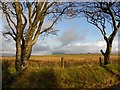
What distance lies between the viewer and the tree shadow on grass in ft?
52.9

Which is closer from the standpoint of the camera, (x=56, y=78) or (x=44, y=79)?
(x=44, y=79)

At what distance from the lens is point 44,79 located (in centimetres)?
1672

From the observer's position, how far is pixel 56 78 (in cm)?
1723

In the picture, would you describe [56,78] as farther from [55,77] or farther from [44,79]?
[44,79]

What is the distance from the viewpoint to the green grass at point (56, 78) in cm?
1620

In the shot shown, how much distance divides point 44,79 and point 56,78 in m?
0.91

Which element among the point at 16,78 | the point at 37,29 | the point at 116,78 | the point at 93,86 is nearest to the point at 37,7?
the point at 37,29

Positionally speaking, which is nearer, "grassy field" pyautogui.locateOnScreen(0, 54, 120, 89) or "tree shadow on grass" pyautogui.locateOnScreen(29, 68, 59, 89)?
"tree shadow on grass" pyautogui.locateOnScreen(29, 68, 59, 89)

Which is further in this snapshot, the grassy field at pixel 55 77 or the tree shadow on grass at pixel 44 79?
the grassy field at pixel 55 77

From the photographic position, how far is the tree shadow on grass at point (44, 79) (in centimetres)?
1613

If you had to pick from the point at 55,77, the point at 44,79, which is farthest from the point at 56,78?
the point at 44,79

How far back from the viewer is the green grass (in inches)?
638

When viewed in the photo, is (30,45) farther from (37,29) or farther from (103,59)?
(103,59)

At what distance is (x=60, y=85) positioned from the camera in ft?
55.2
